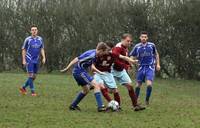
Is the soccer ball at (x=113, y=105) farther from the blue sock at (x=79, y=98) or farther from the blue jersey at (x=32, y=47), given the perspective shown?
the blue jersey at (x=32, y=47)

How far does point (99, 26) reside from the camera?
28.6 meters

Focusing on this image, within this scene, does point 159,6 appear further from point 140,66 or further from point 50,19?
point 140,66

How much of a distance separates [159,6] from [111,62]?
14677 millimetres

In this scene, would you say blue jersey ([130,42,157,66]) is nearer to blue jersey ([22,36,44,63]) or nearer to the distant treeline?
blue jersey ([22,36,44,63])

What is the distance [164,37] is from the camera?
88.0 feet

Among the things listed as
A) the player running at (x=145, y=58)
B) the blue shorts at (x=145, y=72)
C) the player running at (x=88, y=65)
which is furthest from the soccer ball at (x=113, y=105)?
the blue shorts at (x=145, y=72)

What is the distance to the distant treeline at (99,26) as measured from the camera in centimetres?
2642

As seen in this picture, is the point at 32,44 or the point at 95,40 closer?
the point at 32,44

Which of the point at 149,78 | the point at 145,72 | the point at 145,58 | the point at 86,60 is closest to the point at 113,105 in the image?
the point at 86,60

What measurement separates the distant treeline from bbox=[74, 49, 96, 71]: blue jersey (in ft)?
46.3

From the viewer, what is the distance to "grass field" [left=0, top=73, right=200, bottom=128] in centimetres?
1074

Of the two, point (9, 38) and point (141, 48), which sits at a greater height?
point (141, 48)

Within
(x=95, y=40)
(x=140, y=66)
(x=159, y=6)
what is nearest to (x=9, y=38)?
(x=95, y=40)

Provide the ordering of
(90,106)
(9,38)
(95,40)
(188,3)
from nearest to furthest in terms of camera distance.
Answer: (90,106)
(188,3)
(95,40)
(9,38)
